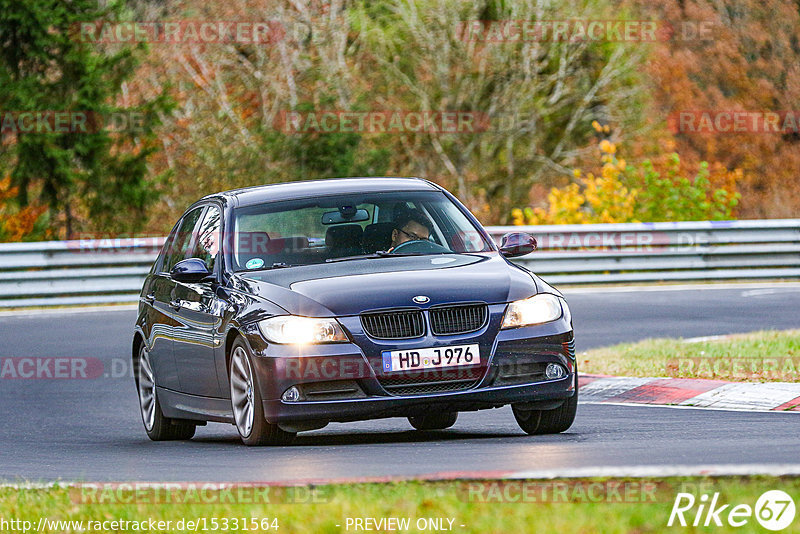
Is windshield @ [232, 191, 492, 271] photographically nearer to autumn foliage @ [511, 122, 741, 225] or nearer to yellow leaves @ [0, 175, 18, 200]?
autumn foliage @ [511, 122, 741, 225]

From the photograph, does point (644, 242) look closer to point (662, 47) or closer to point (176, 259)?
point (176, 259)

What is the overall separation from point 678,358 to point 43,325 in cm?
977

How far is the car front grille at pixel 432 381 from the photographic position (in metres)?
8.75

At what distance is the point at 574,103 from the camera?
136 feet

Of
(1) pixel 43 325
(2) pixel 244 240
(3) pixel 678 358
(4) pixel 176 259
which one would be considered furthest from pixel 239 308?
(1) pixel 43 325

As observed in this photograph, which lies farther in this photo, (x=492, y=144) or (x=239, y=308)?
(x=492, y=144)

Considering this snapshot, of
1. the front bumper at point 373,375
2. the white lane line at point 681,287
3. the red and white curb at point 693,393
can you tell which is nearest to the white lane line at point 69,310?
the white lane line at point 681,287

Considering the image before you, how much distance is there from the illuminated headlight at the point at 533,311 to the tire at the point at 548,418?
0.52 metres

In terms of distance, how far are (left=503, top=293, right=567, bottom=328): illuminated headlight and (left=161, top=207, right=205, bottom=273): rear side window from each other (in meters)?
3.03

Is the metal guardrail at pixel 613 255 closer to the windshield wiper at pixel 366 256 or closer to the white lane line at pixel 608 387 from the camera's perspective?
the white lane line at pixel 608 387

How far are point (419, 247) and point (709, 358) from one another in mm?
4288

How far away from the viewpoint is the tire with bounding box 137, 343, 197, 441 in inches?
438

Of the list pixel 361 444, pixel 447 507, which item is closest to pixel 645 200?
pixel 361 444

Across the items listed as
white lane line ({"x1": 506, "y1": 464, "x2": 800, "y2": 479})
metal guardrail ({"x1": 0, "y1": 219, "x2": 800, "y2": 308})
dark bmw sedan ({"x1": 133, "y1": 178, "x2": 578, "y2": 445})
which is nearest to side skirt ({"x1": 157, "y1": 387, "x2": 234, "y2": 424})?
dark bmw sedan ({"x1": 133, "y1": 178, "x2": 578, "y2": 445})
